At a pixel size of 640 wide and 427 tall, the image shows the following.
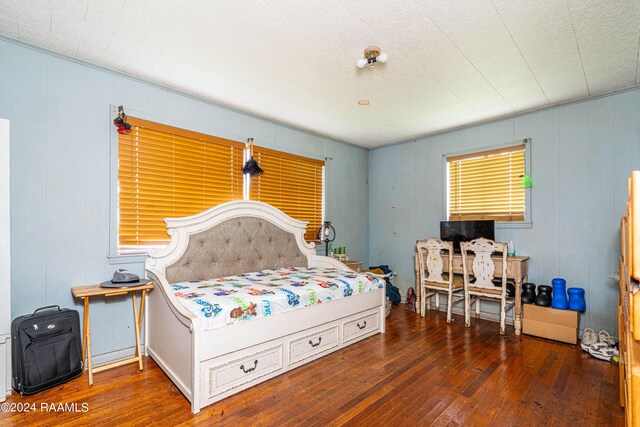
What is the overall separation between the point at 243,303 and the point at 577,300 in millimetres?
3252

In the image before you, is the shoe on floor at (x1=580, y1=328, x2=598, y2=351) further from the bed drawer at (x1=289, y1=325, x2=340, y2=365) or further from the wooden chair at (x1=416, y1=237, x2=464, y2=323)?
the bed drawer at (x1=289, y1=325, x2=340, y2=365)

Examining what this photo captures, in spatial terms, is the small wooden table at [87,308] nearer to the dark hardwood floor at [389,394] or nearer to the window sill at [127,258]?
the dark hardwood floor at [389,394]

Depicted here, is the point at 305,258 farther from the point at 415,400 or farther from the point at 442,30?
the point at 442,30

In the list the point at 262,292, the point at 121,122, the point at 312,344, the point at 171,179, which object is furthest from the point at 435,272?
the point at 121,122

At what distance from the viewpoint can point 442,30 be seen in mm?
2205

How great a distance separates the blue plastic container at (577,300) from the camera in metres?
3.15

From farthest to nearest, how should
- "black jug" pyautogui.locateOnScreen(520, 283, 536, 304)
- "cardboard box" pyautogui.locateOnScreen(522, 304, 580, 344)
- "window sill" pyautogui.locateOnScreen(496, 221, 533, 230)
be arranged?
"window sill" pyautogui.locateOnScreen(496, 221, 533, 230) < "black jug" pyautogui.locateOnScreen(520, 283, 536, 304) < "cardboard box" pyautogui.locateOnScreen(522, 304, 580, 344)

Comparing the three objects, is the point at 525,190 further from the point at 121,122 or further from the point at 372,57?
the point at 121,122

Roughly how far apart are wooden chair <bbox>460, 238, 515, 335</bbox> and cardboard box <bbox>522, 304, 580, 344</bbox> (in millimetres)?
220

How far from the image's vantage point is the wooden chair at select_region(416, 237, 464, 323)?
12.7 feet

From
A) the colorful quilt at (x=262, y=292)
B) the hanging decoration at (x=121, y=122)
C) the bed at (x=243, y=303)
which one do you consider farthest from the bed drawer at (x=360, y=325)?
the hanging decoration at (x=121, y=122)

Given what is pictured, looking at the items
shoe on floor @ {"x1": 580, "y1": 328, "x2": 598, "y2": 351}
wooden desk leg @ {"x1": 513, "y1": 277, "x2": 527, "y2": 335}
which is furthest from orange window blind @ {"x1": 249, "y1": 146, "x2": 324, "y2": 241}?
shoe on floor @ {"x1": 580, "y1": 328, "x2": 598, "y2": 351}

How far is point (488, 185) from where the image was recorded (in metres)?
4.16

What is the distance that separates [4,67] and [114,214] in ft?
4.19
